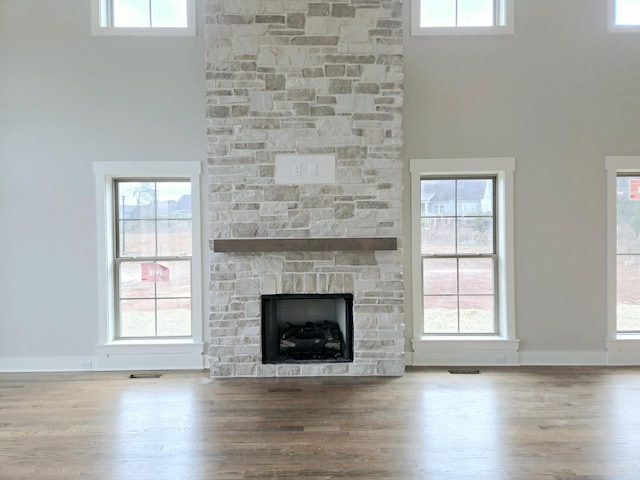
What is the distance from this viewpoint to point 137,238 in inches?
164

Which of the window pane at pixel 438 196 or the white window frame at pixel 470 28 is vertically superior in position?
the white window frame at pixel 470 28

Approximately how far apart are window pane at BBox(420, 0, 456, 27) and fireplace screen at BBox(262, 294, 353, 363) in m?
2.89

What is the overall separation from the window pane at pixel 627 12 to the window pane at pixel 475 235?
92.9 inches

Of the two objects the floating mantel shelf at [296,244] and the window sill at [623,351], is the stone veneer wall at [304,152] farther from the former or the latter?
the window sill at [623,351]

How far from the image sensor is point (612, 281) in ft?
13.1

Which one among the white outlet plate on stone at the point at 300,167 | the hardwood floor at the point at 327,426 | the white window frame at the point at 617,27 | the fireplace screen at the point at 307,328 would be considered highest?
the white window frame at the point at 617,27

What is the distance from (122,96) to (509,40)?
3884mm

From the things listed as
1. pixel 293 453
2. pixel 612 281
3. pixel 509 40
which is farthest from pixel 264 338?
pixel 509 40

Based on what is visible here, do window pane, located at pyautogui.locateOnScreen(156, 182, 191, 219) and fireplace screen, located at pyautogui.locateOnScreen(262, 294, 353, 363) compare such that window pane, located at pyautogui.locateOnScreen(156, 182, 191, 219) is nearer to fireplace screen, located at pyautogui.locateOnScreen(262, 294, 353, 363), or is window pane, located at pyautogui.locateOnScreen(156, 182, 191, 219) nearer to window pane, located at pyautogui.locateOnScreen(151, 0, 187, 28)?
fireplace screen, located at pyautogui.locateOnScreen(262, 294, 353, 363)

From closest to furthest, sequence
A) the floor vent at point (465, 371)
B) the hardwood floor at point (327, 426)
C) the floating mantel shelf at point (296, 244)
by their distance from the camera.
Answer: the hardwood floor at point (327, 426), the floating mantel shelf at point (296, 244), the floor vent at point (465, 371)

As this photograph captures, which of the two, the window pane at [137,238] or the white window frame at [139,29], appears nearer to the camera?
the white window frame at [139,29]

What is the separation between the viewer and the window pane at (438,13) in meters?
4.07

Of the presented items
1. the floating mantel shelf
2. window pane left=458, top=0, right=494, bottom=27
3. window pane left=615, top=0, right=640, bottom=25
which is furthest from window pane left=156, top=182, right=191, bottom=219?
window pane left=615, top=0, right=640, bottom=25

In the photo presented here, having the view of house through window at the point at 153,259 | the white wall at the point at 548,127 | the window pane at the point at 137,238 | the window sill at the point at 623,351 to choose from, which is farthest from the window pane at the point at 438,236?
the window pane at the point at 137,238
